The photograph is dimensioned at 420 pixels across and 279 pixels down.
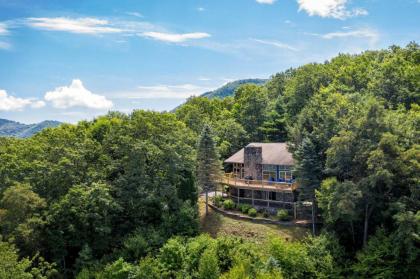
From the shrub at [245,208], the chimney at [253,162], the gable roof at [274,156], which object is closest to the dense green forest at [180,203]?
the gable roof at [274,156]

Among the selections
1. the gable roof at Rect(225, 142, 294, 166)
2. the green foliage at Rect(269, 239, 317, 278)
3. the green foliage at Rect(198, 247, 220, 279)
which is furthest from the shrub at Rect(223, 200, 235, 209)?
the green foliage at Rect(198, 247, 220, 279)

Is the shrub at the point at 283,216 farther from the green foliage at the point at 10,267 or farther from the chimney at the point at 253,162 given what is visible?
the green foliage at the point at 10,267

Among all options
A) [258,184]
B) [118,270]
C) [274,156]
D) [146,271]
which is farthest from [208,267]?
[274,156]

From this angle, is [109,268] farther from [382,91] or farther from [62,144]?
[382,91]

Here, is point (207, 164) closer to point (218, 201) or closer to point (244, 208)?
point (218, 201)

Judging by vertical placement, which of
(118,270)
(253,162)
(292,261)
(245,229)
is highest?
(253,162)

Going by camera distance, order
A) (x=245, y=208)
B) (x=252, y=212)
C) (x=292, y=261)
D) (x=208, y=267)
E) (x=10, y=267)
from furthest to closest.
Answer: (x=245, y=208) → (x=252, y=212) → (x=292, y=261) → (x=208, y=267) → (x=10, y=267)

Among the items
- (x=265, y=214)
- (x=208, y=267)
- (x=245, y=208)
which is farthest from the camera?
(x=245, y=208)
